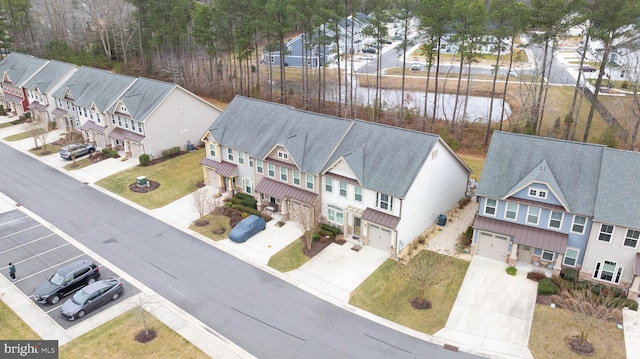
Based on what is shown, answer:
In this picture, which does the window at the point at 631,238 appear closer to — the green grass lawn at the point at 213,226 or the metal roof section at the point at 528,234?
the metal roof section at the point at 528,234

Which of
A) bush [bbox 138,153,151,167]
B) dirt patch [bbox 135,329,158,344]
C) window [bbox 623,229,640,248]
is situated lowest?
dirt patch [bbox 135,329,158,344]

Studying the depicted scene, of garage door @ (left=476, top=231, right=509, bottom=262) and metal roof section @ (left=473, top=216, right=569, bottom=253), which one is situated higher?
metal roof section @ (left=473, top=216, right=569, bottom=253)

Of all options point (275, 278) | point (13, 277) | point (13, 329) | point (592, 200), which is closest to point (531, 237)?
point (592, 200)

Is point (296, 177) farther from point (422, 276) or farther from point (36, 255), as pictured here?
point (36, 255)

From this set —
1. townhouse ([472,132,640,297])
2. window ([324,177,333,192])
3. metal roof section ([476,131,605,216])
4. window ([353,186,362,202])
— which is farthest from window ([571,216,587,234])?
window ([324,177,333,192])

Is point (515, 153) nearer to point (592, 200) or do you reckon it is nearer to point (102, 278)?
point (592, 200)

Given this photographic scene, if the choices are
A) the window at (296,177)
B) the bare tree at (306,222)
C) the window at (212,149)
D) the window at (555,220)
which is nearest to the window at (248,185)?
the window at (212,149)

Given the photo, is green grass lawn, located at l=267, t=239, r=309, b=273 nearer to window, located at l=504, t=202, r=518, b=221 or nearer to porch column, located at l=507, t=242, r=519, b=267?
porch column, located at l=507, t=242, r=519, b=267

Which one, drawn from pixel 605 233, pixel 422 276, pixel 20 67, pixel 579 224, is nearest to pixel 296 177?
pixel 422 276
